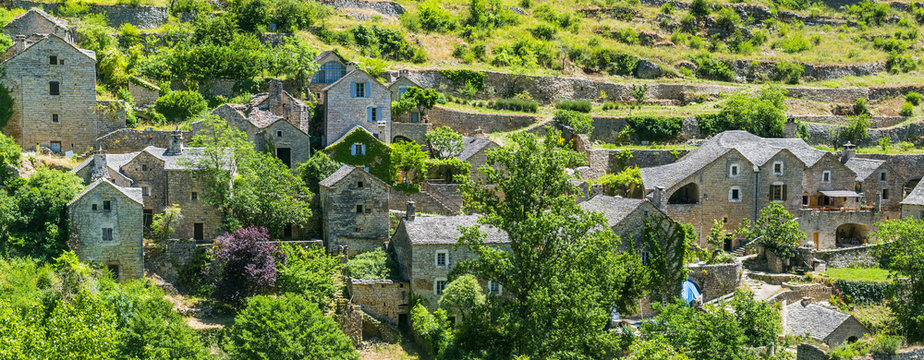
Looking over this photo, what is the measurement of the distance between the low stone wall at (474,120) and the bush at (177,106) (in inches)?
575

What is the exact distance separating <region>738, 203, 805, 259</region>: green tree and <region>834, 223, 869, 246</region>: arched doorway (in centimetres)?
509

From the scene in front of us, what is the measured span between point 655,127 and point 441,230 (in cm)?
2562

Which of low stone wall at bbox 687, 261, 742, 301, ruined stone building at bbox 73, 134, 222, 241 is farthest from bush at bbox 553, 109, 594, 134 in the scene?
ruined stone building at bbox 73, 134, 222, 241

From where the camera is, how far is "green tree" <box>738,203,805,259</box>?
179ft

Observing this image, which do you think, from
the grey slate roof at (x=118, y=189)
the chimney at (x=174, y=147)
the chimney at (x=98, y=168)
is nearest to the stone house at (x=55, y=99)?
the chimney at (x=174, y=147)

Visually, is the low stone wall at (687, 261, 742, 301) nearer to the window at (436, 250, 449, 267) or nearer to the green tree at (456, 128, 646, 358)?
the green tree at (456, 128, 646, 358)

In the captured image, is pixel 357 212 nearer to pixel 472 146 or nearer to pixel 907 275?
pixel 472 146

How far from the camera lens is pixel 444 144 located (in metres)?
58.8

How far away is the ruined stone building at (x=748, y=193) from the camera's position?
58.2 meters

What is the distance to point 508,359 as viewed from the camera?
42.8 meters

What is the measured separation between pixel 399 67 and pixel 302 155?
61.9ft

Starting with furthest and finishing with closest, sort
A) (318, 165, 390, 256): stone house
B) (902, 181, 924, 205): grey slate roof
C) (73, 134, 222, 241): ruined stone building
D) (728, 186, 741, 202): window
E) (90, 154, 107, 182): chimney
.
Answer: (902, 181, 924, 205): grey slate roof, (728, 186, 741, 202): window, (318, 165, 390, 256): stone house, (73, 134, 222, 241): ruined stone building, (90, 154, 107, 182): chimney

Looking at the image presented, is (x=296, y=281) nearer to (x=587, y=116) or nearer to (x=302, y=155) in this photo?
(x=302, y=155)

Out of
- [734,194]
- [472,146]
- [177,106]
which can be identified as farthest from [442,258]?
[734,194]
